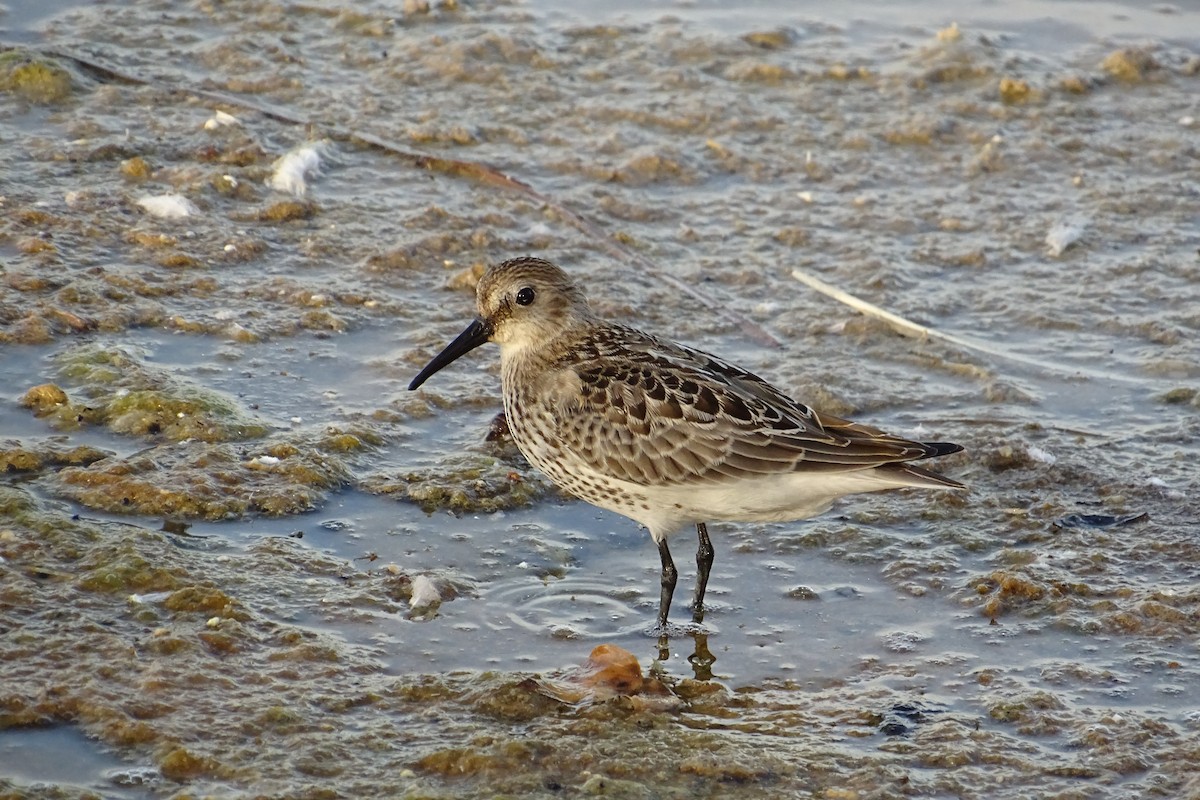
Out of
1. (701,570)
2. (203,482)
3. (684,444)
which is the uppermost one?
(684,444)

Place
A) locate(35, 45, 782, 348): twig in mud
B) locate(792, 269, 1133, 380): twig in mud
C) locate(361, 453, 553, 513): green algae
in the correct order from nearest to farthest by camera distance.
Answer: locate(361, 453, 553, 513): green algae → locate(792, 269, 1133, 380): twig in mud → locate(35, 45, 782, 348): twig in mud

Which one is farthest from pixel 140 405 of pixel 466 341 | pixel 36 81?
pixel 36 81

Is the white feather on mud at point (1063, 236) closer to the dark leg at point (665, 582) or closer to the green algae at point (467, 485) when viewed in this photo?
the green algae at point (467, 485)

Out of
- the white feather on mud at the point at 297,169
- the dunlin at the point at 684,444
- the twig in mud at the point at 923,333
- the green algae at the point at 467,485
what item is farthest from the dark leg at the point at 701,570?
the white feather on mud at the point at 297,169

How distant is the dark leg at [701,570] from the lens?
5.71 metres

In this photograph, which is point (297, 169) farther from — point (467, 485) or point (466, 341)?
point (467, 485)

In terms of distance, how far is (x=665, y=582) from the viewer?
563cm

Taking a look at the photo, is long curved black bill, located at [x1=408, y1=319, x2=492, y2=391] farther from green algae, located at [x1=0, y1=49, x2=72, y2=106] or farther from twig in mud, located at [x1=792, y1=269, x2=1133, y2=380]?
green algae, located at [x1=0, y1=49, x2=72, y2=106]

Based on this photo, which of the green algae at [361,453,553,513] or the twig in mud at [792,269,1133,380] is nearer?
the green algae at [361,453,553,513]

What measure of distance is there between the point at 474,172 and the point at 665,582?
139 inches

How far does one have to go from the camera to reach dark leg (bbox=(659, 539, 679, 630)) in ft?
18.4

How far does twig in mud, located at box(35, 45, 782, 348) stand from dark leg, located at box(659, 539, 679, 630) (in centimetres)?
196

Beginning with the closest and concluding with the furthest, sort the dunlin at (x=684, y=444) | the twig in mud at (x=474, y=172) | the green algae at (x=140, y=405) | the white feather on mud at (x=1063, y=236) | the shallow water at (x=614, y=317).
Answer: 1. the shallow water at (x=614, y=317)
2. the dunlin at (x=684, y=444)
3. the green algae at (x=140, y=405)
4. the twig in mud at (x=474, y=172)
5. the white feather on mud at (x=1063, y=236)

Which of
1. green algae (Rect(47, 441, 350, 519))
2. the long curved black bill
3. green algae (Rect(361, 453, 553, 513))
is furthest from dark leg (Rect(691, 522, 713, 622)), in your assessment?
green algae (Rect(47, 441, 350, 519))
